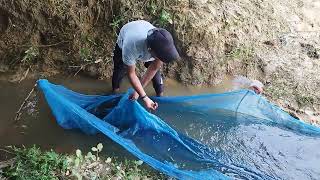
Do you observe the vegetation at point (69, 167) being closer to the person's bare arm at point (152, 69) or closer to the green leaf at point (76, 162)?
the green leaf at point (76, 162)

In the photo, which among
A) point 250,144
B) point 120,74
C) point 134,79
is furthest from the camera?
point 120,74

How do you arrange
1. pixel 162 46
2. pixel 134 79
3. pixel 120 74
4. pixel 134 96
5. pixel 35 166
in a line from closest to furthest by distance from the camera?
pixel 162 46 < pixel 35 166 < pixel 134 79 < pixel 134 96 < pixel 120 74

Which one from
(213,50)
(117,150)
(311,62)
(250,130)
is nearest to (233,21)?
(213,50)

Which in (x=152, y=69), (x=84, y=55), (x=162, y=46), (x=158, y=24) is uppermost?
(x=162, y=46)

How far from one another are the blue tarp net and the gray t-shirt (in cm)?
45

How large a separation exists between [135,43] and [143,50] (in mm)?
87

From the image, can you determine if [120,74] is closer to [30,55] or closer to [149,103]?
[149,103]

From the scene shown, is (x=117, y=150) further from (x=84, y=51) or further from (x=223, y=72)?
(x=223, y=72)

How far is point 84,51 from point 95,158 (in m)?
1.50

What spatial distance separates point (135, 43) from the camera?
3285mm

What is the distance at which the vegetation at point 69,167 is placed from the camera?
3178 mm

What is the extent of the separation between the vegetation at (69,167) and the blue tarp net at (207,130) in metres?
0.19

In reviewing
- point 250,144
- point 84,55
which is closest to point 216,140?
point 250,144

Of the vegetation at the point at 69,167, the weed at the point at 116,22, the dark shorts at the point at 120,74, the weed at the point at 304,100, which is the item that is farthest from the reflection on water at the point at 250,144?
the weed at the point at 116,22
